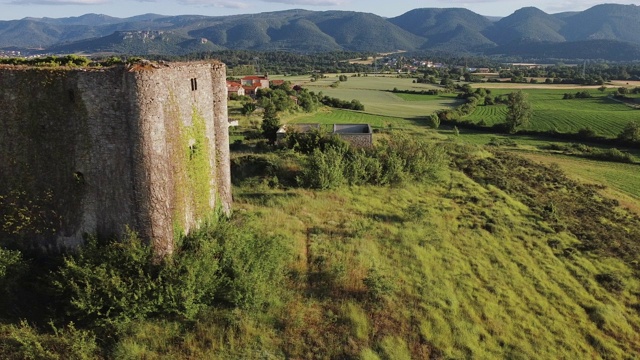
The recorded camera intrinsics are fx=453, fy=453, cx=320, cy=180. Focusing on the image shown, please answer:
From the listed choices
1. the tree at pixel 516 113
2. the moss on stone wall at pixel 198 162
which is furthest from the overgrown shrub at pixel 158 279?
the tree at pixel 516 113

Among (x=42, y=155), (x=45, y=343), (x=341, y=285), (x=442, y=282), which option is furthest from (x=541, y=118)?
(x=45, y=343)

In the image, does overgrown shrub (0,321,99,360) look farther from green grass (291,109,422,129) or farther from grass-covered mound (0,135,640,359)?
green grass (291,109,422,129)

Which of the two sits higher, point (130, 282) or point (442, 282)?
point (130, 282)

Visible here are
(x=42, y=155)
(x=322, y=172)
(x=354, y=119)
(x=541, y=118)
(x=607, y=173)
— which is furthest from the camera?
(x=541, y=118)

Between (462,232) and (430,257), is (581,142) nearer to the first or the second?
(462,232)

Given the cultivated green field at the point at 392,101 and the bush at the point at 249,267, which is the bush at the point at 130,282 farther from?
the cultivated green field at the point at 392,101

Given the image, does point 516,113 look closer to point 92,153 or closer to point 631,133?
point 631,133
